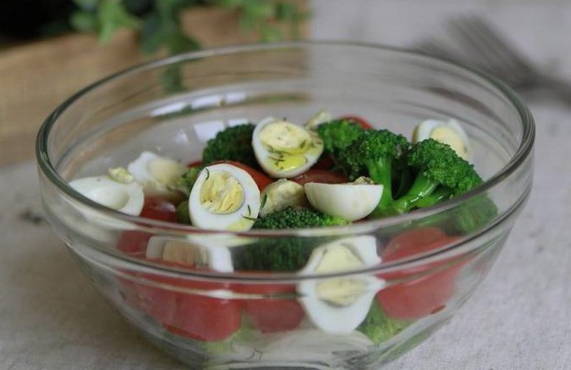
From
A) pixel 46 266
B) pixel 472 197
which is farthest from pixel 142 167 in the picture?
pixel 472 197

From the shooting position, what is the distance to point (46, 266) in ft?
4.24

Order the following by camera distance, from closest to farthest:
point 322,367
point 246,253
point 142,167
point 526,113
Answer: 1. point 246,253
2. point 322,367
3. point 526,113
4. point 142,167

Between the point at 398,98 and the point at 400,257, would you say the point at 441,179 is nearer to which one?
the point at 400,257

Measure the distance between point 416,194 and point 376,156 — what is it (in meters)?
0.07

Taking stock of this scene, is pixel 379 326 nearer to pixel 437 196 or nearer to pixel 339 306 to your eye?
pixel 339 306

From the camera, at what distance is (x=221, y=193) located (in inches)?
38.3

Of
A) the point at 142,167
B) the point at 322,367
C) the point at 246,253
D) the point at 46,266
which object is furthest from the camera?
the point at 46,266

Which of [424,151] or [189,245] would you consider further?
[424,151]

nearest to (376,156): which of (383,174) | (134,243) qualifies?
(383,174)

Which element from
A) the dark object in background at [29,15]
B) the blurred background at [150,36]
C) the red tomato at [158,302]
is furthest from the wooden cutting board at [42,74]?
the red tomato at [158,302]

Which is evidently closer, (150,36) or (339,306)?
(339,306)

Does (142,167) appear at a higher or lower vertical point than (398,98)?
lower

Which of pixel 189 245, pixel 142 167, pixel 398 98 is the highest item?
pixel 398 98

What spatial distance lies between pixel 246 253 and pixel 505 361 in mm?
442
